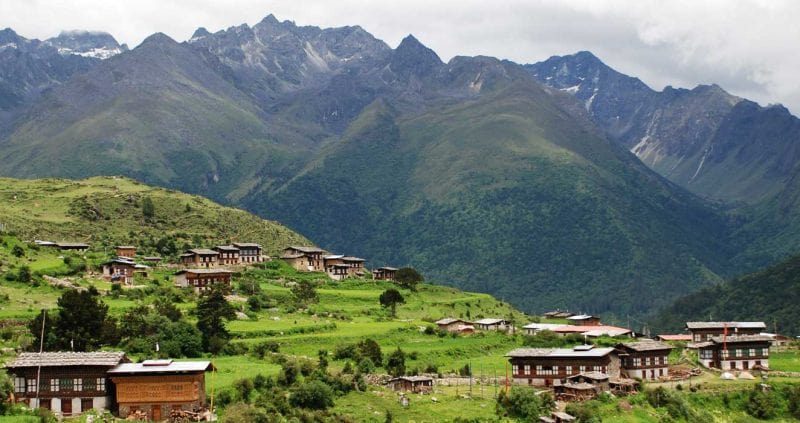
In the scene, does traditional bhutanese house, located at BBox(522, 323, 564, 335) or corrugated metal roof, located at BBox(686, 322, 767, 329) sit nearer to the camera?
corrugated metal roof, located at BBox(686, 322, 767, 329)

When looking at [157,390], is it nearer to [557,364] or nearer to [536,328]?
[557,364]

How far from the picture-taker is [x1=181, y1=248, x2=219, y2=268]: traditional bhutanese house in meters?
130

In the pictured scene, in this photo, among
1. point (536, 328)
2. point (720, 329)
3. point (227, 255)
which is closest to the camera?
point (720, 329)

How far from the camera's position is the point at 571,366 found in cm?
8762

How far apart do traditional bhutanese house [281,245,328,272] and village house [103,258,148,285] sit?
30335mm

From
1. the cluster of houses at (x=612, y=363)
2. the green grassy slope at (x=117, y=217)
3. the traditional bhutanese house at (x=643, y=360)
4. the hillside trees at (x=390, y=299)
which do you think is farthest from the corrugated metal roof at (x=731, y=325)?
the green grassy slope at (x=117, y=217)

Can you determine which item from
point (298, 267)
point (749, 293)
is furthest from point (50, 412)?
point (749, 293)

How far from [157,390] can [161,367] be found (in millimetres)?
1586

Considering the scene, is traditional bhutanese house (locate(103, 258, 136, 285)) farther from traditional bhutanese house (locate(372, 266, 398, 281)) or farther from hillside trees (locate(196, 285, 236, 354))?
traditional bhutanese house (locate(372, 266, 398, 281))

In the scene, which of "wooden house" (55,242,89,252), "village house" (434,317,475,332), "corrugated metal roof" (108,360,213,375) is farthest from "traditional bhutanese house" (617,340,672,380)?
"wooden house" (55,242,89,252)

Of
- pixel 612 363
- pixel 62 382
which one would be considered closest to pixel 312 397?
pixel 62 382

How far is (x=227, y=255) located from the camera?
443 ft

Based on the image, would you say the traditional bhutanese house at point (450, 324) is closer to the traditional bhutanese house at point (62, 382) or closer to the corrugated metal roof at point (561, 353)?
the corrugated metal roof at point (561, 353)

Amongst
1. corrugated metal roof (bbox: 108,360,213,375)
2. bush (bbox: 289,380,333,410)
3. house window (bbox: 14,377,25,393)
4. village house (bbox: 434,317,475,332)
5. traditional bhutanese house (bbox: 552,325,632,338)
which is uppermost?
village house (bbox: 434,317,475,332)
